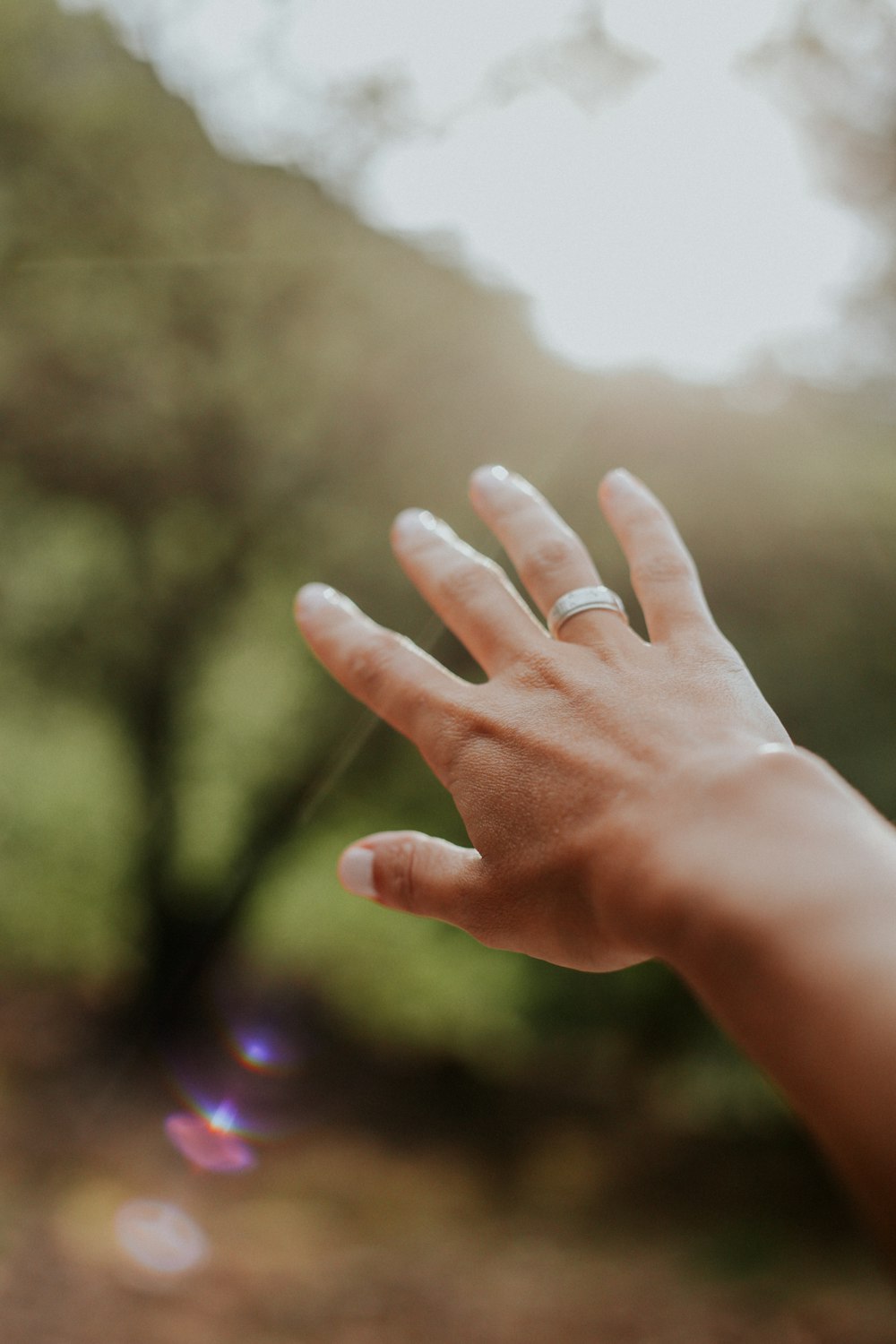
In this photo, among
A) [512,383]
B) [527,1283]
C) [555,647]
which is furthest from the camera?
[512,383]

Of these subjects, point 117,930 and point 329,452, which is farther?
point 117,930

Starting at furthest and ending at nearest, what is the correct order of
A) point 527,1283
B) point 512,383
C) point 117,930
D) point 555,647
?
point 117,930
point 512,383
point 527,1283
point 555,647

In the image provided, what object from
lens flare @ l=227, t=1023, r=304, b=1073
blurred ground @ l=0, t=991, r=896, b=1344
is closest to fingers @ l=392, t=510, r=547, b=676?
blurred ground @ l=0, t=991, r=896, b=1344

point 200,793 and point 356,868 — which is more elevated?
point 200,793

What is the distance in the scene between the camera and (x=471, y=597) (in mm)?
1257

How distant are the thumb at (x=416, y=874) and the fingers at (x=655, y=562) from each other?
1.36ft

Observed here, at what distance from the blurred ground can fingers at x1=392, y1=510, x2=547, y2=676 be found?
3.49 m

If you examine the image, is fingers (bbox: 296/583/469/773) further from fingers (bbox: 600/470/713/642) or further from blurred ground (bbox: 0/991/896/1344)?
blurred ground (bbox: 0/991/896/1344)

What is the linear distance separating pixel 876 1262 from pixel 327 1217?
2.86 meters

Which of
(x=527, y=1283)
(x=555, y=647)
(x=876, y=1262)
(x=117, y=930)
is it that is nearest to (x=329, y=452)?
(x=117, y=930)

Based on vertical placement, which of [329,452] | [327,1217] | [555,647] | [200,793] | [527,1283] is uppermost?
[329,452]

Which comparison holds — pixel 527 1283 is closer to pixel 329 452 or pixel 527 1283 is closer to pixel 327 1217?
pixel 327 1217

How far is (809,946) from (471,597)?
716mm

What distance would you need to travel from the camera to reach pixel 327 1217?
4.00 metres
